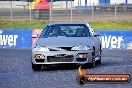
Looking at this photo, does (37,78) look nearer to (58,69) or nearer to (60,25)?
(58,69)

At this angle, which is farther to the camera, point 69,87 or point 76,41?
point 76,41

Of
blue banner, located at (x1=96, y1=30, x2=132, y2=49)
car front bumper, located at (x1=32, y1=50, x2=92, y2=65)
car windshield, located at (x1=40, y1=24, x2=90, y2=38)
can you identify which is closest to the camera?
car front bumper, located at (x1=32, y1=50, x2=92, y2=65)

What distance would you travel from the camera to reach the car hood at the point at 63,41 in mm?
15047

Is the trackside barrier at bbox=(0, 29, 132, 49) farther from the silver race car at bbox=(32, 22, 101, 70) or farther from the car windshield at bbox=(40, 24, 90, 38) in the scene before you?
the silver race car at bbox=(32, 22, 101, 70)

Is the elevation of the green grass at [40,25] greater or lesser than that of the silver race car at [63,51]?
lesser

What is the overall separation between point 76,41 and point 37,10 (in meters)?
26.9

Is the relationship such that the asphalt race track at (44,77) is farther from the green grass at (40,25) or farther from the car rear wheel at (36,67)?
the green grass at (40,25)

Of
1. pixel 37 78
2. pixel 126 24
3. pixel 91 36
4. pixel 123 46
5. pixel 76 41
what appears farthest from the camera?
pixel 126 24

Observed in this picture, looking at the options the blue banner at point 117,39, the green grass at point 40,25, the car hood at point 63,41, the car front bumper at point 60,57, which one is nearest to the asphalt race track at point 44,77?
the car front bumper at point 60,57

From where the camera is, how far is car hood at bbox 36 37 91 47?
15047 mm

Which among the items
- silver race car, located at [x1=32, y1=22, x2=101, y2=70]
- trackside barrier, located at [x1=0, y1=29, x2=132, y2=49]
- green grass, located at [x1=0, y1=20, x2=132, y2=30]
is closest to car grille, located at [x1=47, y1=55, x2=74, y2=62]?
silver race car, located at [x1=32, y1=22, x2=101, y2=70]

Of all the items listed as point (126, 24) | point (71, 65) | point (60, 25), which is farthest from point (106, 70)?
point (126, 24)

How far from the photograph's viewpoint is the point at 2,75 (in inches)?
559

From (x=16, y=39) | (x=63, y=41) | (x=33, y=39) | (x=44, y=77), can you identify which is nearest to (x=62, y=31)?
(x=63, y=41)
